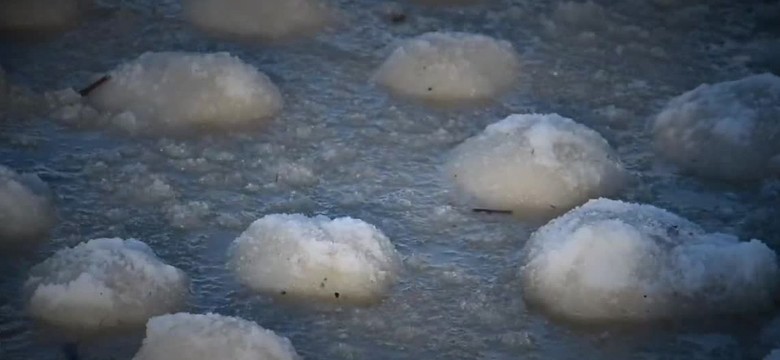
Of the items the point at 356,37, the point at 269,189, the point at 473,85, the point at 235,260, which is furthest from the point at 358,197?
the point at 356,37

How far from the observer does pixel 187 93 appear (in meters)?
2.36

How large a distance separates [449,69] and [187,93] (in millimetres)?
526

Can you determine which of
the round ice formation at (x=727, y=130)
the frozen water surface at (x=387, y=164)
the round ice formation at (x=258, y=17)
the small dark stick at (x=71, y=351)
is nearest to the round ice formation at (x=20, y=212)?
the frozen water surface at (x=387, y=164)

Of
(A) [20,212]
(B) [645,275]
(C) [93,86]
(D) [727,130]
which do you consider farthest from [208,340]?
(D) [727,130]

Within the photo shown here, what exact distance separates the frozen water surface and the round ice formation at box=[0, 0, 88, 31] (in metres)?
0.05

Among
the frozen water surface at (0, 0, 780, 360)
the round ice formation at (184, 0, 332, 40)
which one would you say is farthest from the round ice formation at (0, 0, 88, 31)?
the round ice formation at (184, 0, 332, 40)

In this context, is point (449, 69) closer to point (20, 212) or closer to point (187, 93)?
point (187, 93)

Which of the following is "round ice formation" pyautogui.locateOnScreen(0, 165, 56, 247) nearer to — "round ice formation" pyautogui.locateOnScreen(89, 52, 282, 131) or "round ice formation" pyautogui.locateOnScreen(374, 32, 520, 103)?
"round ice formation" pyautogui.locateOnScreen(89, 52, 282, 131)

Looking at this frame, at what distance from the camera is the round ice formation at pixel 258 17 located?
271cm

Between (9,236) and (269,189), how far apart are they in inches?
17.5

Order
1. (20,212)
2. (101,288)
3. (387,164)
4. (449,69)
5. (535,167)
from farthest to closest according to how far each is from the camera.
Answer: (449,69), (387,164), (535,167), (20,212), (101,288)

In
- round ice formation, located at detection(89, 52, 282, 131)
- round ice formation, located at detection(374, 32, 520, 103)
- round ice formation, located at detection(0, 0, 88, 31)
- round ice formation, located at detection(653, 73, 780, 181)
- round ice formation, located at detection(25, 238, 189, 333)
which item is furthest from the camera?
round ice formation, located at detection(0, 0, 88, 31)

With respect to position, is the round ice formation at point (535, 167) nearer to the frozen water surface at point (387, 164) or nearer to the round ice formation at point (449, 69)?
the frozen water surface at point (387, 164)

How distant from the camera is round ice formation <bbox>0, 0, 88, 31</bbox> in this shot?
106 inches
